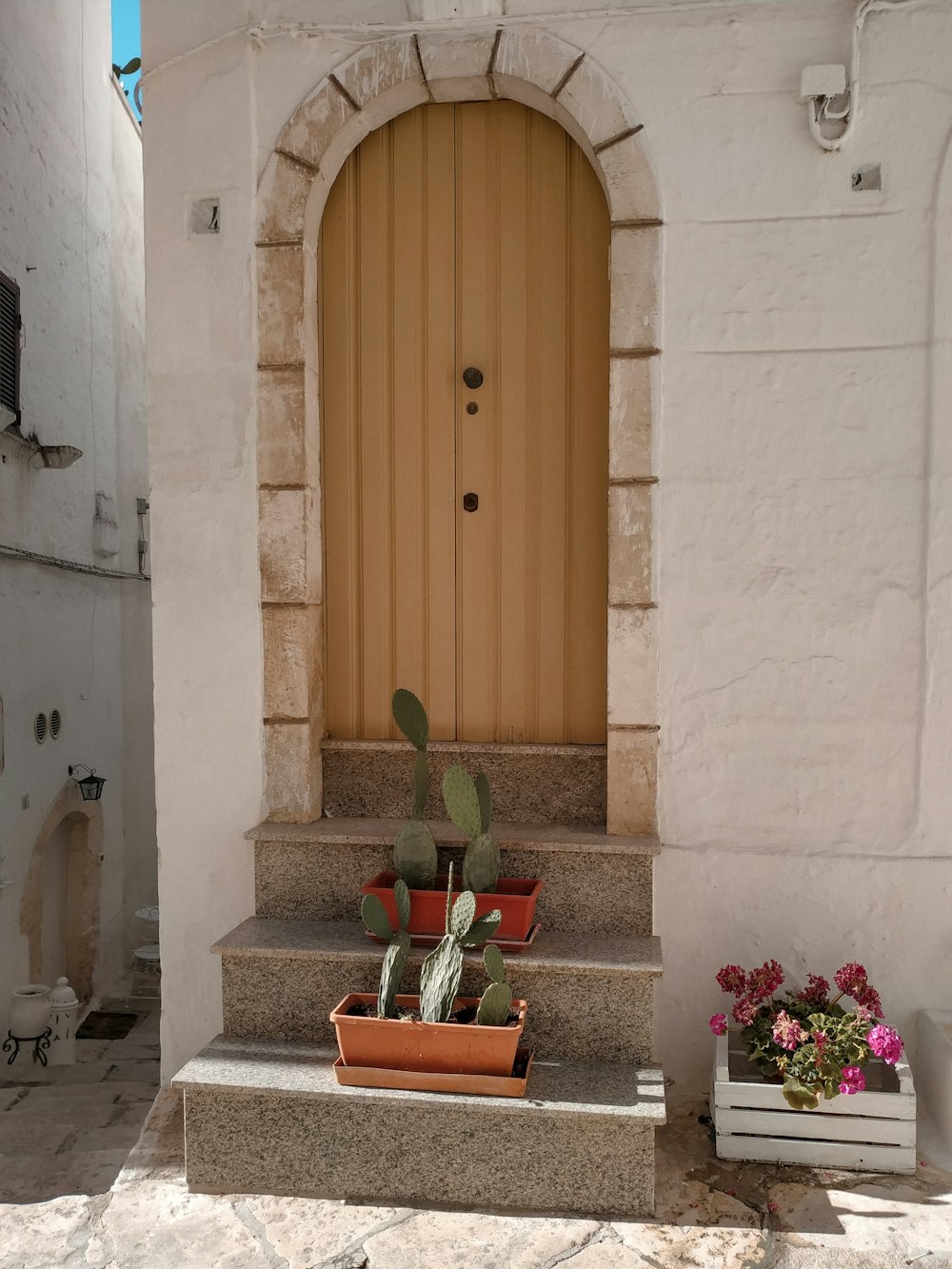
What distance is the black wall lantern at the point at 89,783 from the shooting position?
768cm

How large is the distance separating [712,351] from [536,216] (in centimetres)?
77

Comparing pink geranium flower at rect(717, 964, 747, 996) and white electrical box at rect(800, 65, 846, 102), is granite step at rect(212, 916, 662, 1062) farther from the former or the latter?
white electrical box at rect(800, 65, 846, 102)

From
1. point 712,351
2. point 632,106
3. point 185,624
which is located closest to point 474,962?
point 185,624

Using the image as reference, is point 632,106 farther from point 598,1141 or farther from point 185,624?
point 598,1141

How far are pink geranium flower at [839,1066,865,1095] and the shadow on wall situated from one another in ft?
19.8

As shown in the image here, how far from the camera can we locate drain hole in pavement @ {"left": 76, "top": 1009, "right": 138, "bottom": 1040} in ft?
25.1

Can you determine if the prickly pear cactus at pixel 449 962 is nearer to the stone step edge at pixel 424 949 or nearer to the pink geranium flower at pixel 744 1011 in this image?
the stone step edge at pixel 424 949

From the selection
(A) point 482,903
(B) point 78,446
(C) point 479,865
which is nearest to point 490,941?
(A) point 482,903

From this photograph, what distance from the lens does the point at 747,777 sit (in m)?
3.33

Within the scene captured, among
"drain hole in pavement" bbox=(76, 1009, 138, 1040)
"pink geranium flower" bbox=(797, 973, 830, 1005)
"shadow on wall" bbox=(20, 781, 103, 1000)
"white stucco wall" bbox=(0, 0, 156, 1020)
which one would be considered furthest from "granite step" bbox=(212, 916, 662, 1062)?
"drain hole in pavement" bbox=(76, 1009, 138, 1040)

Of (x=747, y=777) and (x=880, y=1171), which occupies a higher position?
(x=747, y=777)

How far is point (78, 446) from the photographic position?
812 centimetres

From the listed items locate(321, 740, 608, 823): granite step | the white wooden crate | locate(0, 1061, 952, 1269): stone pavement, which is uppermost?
locate(321, 740, 608, 823): granite step

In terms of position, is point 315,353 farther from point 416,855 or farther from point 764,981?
point 764,981
